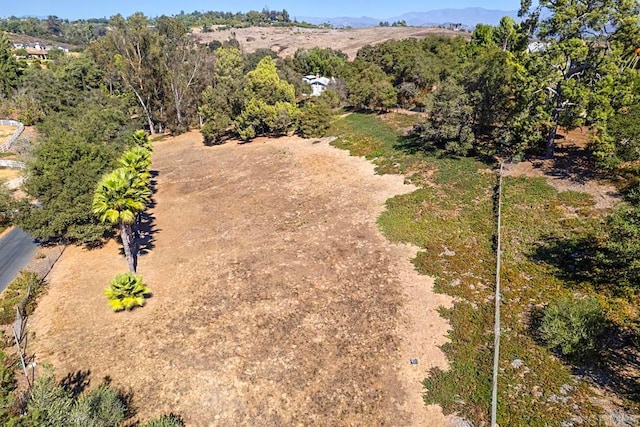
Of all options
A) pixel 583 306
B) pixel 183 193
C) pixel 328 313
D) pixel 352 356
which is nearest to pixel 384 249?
pixel 328 313

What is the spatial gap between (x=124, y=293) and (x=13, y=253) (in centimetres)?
1268

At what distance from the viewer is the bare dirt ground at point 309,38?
137750mm

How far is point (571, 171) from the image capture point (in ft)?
96.4

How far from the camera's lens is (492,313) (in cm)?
1780

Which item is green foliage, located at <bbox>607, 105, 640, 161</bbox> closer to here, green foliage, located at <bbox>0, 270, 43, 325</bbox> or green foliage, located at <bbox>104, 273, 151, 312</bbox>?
green foliage, located at <bbox>104, 273, 151, 312</bbox>

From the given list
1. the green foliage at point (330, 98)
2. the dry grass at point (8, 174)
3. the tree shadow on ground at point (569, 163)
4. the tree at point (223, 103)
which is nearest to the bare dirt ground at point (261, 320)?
the tree shadow on ground at point (569, 163)

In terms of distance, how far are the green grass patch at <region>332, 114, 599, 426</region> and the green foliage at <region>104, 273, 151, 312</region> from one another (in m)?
15.0

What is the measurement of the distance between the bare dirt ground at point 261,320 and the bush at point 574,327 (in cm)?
441

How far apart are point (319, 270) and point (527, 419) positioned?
12483 millimetres

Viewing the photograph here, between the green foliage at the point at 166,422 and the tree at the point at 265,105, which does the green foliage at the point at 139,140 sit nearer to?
the tree at the point at 265,105

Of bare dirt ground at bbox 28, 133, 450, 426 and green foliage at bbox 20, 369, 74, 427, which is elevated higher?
Answer: green foliage at bbox 20, 369, 74, 427

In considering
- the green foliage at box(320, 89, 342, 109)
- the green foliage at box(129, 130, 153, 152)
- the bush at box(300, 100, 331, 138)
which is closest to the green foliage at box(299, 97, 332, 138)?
the bush at box(300, 100, 331, 138)

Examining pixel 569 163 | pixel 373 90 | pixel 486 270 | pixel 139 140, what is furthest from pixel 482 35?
pixel 486 270

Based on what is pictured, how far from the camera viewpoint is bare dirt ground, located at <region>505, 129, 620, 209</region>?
25812mm
